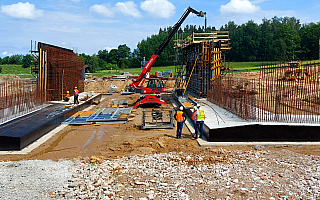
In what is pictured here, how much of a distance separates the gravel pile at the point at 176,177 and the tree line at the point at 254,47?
4802 centimetres

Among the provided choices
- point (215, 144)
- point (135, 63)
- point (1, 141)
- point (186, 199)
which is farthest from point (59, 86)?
point (135, 63)

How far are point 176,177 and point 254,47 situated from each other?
93029mm

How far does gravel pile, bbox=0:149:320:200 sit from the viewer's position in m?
6.55

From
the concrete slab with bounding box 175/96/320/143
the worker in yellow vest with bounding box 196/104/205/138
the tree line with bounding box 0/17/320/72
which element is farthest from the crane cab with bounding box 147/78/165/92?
the tree line with bounding box 0/17/320/72

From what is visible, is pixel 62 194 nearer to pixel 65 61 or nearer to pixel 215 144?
pixel 215 144

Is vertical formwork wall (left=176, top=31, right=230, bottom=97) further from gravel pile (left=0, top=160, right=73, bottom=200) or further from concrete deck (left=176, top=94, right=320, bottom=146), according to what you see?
gravel pile (left=0, top=160, right=73, bottom=200)

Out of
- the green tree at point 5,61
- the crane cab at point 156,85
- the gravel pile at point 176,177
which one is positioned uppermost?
the green tree at point 5,61

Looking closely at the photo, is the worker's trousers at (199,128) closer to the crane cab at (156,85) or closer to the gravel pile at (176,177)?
the gravel pile at (176,177)

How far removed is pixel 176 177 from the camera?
297 inches

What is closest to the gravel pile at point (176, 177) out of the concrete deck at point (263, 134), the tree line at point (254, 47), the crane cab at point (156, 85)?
the concrete deck at point (263, 134)

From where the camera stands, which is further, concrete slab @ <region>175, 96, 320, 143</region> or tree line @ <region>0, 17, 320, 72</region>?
tree line @ <region>0, 17, 320, 72</region>

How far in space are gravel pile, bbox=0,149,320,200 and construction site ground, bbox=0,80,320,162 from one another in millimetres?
865

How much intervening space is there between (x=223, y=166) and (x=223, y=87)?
8.77 meters

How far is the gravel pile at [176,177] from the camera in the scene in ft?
21.5
